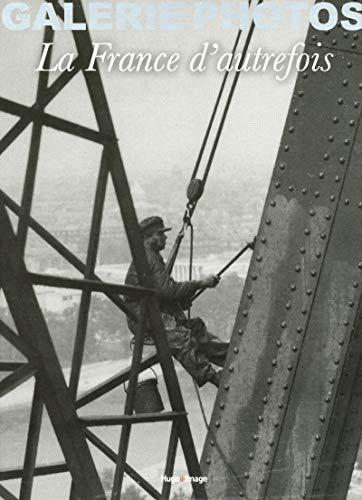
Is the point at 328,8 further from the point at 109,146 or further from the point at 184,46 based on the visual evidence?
the point at 184,46

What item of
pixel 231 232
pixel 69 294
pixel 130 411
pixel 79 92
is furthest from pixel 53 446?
pixel 130 411

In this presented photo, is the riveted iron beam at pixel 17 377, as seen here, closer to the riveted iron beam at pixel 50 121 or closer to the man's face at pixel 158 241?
the riveted iron beam at pixel 50 121

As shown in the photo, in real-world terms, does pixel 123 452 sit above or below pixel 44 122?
below

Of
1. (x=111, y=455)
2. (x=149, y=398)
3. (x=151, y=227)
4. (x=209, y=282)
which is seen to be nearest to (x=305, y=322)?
(x=111, y=455)

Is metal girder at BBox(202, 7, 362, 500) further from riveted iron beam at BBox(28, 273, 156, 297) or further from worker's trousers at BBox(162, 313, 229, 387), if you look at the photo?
worker's trousers at BBox(162, 313, 229, 387)

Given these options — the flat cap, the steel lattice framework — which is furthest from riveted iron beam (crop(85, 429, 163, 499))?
the flat cap

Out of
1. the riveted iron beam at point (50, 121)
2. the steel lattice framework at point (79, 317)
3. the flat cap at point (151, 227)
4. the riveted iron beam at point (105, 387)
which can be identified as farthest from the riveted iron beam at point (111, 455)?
the flat cap at point (151, 227)
